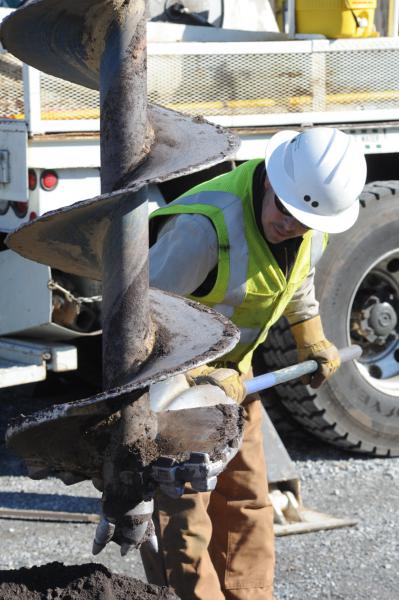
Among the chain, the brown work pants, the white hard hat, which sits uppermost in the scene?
the white hard hat

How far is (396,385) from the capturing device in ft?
20.0

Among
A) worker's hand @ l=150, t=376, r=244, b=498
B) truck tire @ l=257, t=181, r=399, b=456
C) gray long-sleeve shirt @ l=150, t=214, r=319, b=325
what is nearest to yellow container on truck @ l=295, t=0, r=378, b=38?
truck tire @ l=257, t=181, r=399, b=456

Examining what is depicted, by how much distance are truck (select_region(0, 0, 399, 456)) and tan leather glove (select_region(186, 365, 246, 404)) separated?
1.62 m

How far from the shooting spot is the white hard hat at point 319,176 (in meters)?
3.64

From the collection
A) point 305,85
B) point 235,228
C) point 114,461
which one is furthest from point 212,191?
point 305,85

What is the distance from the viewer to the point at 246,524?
4.14 meters

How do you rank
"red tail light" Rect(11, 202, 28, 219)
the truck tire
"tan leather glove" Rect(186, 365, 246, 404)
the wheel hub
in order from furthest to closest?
the wheel hub → the truck tire → "red tail light" Rect(11, 202, 28, 219) → "tan leather glove" Rect(186, 365, 246, 404)

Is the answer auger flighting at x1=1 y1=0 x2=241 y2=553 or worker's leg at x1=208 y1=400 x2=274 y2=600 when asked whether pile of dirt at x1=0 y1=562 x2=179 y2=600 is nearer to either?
A: auger flighting at x1=1 y1=0 x2=241 y2=553

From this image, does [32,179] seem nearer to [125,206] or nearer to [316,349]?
[316,349]

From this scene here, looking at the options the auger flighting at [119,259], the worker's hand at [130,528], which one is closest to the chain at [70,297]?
the auger flighting at [119,259]

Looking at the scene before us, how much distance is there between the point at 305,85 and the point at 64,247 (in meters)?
3.09

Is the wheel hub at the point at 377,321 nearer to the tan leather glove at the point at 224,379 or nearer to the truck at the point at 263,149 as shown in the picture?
the truck at the point at 263,149

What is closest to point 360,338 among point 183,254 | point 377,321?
point 377,321

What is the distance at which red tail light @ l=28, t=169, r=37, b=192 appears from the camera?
482cm
